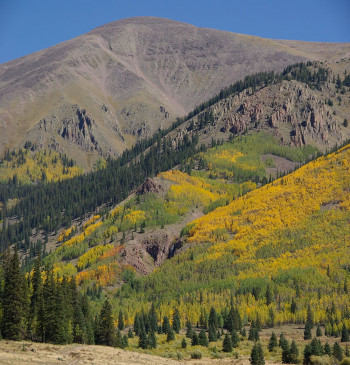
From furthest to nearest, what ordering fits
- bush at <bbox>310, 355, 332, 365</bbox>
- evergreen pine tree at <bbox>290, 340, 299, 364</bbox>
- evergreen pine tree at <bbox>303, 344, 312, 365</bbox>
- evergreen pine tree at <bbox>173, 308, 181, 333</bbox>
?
evergreen pine tree at <bbox>173, 308, 181, 333</bbox> < evergreen pine tree at <bbox>290, 340, 299, 364</bbox> < evergreen pine tree at <bbox>303, 344, 312, 365</bbox> < bush at <bbox>310, 355, 332, 365</bbox>

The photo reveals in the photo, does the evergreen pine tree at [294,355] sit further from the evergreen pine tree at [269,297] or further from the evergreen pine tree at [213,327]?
the evergreen pine tree at [269,297]

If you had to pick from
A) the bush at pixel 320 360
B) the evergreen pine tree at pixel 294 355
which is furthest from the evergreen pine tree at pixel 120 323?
the bush at pixel 320 360

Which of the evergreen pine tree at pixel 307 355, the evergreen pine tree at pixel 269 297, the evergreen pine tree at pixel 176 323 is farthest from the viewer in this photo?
the evergreen pine tree at pixel 269 297

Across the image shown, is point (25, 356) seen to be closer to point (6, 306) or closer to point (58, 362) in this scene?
point (58, 362)

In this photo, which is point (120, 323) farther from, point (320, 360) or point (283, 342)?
point (320, 360)

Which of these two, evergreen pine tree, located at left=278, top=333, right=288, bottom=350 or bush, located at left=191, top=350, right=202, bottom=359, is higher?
evergreen pine tree, located at left=278, top=333, right=288, bottom=350

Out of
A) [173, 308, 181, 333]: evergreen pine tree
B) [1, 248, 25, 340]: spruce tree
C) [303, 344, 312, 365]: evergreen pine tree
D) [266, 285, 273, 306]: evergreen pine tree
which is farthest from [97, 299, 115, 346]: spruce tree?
[266, 285, 273, 306]: evergreen pine tree

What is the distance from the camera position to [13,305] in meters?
96.1

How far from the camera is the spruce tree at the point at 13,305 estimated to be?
92.7m

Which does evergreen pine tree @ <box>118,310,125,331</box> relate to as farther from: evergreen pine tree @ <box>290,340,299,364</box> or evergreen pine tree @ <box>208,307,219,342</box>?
evergreen pine tree @ <box>290,340,299,364</box>

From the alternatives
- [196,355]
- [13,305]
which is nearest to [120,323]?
[196,355]

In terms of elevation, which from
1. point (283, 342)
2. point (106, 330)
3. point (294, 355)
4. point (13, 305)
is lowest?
point (294, 355)

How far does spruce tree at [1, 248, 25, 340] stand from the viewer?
304ft

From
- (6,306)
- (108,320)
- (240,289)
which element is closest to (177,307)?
(240,289)
